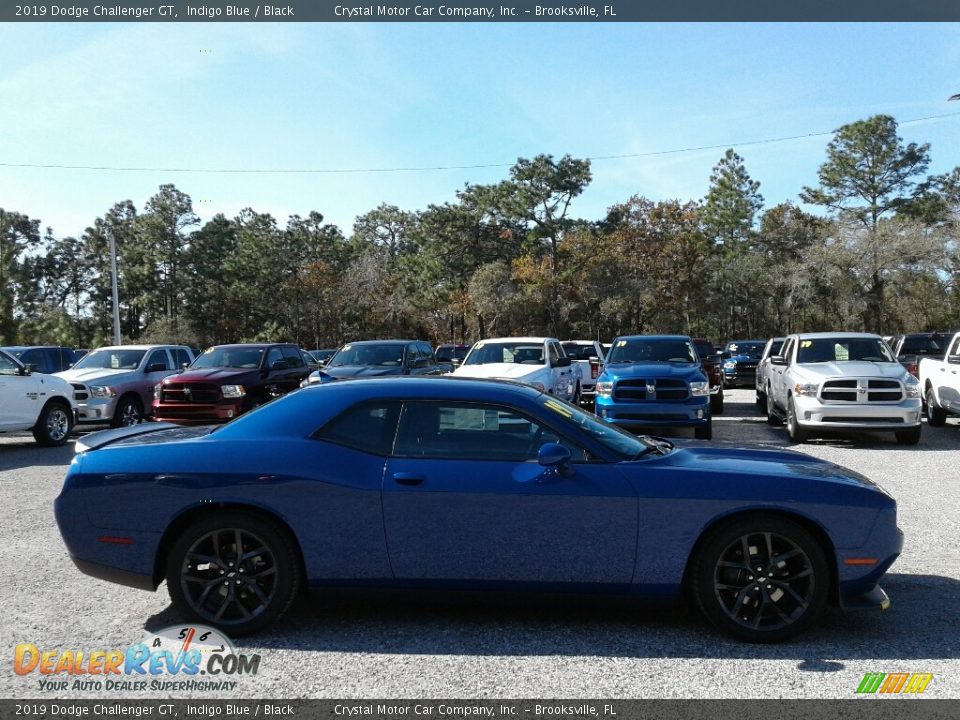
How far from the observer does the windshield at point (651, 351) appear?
1394 cm

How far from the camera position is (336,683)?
3.78 metres

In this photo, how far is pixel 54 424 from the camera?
1345 cm

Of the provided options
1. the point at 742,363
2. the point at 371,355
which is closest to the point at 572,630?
the point at 371,355

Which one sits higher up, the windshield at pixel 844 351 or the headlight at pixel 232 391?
the windshield at pixel 844 351

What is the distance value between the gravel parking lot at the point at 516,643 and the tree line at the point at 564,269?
4323 cm

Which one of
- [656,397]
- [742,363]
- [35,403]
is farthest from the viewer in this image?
[742,363]

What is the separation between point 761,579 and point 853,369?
903cm

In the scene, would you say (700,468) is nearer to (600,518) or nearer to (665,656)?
(600,518)

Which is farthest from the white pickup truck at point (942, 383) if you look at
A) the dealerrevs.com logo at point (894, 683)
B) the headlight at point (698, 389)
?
the dealerrevs.com logo at point (894, 683)

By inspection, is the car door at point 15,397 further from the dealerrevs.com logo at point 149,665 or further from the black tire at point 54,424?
the dealerrevs.com logo at point 149,665

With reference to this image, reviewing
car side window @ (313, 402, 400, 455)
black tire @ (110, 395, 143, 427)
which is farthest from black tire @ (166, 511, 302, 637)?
black tire @ (110, 395, 143, 427)

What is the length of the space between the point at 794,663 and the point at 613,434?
5.22 ft

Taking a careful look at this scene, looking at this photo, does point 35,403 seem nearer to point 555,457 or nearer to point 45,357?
point 45,357

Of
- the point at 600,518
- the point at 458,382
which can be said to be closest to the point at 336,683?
the point at 600,518
